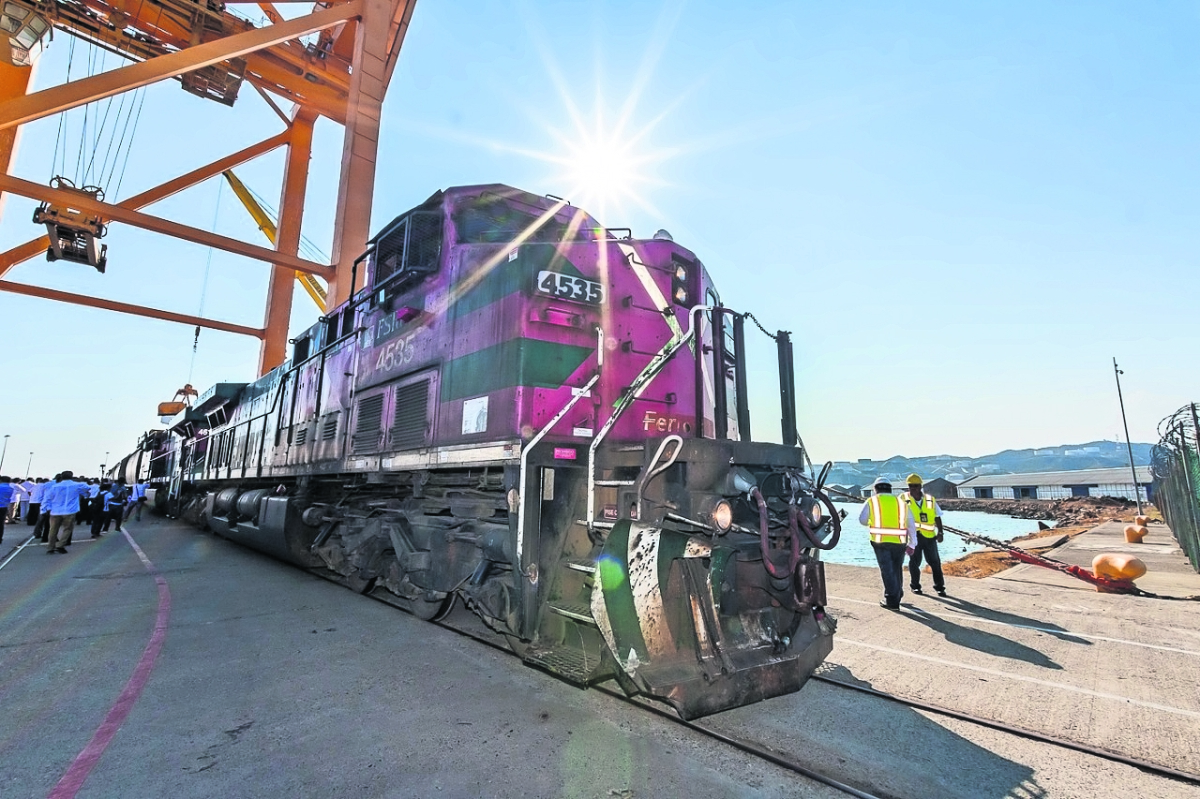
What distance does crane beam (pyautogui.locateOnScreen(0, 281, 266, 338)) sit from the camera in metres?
18.5

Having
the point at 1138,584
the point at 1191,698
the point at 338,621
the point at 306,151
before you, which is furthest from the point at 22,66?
the point at 1138,584

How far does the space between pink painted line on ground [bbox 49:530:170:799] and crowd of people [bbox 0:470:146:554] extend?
8013 mm

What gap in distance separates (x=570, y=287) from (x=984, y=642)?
15.1ft

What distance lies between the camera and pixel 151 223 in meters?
15.3

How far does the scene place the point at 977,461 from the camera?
176125 millimetres

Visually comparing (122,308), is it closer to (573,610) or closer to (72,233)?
(72,233)

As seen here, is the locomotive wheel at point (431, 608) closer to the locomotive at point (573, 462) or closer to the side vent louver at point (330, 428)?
the locomotive at point (573, 462)

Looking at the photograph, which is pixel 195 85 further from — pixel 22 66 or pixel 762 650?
pixel 762 650

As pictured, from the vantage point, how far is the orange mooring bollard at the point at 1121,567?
676cm

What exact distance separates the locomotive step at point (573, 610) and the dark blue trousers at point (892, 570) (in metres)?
4.18

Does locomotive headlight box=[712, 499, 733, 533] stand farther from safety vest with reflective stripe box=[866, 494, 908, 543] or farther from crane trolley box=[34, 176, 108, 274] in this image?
crane trolley box=[34, 176, 108, 274]

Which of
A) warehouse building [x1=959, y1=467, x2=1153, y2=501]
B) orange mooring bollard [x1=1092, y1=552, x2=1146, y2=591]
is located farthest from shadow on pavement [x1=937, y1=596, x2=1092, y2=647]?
warehouse building [x1=959, y1=467, x2=1153, y2=501]

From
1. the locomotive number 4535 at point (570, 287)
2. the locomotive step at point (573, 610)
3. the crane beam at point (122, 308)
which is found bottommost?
the locomotive step at point (573, 610)

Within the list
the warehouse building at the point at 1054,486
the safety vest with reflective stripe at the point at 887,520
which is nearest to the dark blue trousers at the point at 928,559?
the safety vest with reflective stripe at the point at 887,520
